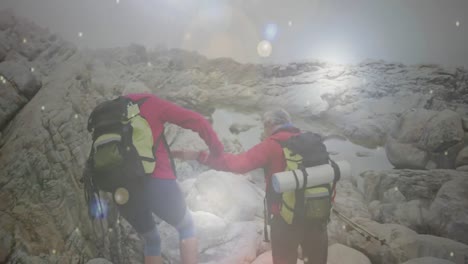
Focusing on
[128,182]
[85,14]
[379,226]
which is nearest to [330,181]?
[379,226]

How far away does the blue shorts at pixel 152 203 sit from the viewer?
3.06 m

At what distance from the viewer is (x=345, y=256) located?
12.0 ft

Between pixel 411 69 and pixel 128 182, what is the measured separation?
3.75 metres

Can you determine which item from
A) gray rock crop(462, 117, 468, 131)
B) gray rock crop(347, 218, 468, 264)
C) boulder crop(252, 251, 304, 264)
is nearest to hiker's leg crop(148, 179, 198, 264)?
boulder crop(252, 251, 304, 264)

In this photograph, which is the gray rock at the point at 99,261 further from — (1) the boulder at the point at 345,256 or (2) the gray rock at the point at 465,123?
(2) the gray rock at the point at 465,123

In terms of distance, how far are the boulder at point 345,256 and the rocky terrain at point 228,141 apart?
0.5 inches

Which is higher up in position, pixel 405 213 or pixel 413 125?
pixel 413 125

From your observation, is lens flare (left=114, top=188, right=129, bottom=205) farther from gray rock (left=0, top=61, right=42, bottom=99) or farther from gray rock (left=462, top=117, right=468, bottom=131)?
gray rock (left=462, top=117, right=468, bottom=131)

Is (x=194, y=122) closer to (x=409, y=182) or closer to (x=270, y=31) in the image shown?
(x=270, y=31)

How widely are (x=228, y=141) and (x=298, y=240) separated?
A: 1.43 metres

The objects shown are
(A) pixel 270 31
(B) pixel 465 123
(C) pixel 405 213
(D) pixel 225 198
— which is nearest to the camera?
(D) pixel 225 198

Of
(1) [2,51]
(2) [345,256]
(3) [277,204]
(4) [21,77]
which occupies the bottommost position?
(2) [345,256]

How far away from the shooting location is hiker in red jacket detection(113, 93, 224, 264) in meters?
3.09

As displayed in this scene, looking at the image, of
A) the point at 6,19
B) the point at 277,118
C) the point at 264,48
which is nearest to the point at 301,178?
the point at 277,118
